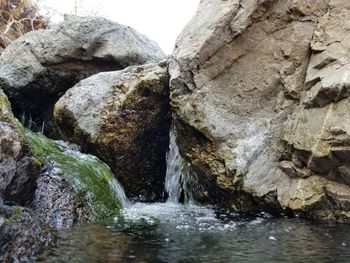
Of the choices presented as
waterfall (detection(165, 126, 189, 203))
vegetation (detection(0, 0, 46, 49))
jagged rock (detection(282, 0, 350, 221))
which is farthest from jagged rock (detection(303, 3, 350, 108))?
vegetation (detection(0, 0, 46, 49))

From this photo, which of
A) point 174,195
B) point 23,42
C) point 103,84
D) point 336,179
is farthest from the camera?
point 23,42

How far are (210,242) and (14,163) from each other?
9.18 ft

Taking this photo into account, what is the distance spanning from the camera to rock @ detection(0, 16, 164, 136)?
1220 cm

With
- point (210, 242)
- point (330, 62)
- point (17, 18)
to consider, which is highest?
point (17, 18)

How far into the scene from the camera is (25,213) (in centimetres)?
484

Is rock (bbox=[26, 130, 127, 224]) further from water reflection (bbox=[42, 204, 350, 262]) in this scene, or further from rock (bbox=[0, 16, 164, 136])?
rock (bbox=[0, 16, 164, 136])

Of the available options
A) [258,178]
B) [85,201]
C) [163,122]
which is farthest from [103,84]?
[258,178]

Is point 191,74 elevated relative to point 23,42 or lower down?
lower down

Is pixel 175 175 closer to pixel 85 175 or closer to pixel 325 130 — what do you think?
pixel 85 175

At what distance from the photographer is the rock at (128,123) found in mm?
9359

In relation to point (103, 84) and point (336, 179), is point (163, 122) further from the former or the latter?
point (336, 179)

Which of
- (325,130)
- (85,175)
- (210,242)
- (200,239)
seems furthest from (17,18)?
(210,242)

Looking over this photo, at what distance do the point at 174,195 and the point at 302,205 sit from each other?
3014 millimetres

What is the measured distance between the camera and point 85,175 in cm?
763
